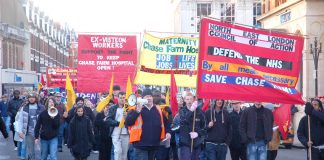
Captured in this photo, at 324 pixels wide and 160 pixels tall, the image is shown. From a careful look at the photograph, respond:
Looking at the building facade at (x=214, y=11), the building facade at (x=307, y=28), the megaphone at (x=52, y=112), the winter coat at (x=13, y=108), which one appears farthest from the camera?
the building facade at (x=214, y=11)

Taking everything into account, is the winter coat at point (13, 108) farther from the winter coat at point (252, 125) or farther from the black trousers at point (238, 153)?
the winter coat at point (252, 125)

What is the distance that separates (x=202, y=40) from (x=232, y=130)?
344 centimetres

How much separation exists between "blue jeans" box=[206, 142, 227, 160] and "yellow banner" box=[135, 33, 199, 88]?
7.12m

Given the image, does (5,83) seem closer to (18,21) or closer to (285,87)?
(18,21)

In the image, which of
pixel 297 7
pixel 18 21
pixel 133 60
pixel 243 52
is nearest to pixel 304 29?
pixel 297 7

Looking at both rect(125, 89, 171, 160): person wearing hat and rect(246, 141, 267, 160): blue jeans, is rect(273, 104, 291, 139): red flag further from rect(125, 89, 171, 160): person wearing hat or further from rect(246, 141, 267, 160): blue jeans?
rect(125, 89, 171, 160): person wearing hat

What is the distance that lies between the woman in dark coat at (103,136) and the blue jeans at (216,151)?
9.32 ft

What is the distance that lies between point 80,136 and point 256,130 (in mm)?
3463

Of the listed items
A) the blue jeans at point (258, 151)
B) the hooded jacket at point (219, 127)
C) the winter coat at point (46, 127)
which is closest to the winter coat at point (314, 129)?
the blue jeans at point (258, 151)

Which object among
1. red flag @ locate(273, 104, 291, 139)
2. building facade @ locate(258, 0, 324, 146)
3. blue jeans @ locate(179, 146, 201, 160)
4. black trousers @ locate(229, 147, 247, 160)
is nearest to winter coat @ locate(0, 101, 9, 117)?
black trousers @ locate(229, 147, 247, 160)

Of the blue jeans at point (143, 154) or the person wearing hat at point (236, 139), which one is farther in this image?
the person wearing hat at point (236, 139)

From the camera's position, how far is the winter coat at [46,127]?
1335 cm

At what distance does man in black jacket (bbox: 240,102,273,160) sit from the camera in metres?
11.7

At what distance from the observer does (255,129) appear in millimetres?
11711
